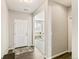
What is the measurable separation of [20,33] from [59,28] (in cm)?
325

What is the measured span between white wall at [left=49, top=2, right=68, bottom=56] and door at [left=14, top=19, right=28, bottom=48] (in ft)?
10.1

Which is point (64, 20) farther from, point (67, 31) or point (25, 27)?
point (25, 27)

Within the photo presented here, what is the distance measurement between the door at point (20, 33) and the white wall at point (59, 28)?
309 centimetres

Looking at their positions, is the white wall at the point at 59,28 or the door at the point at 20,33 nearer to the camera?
the white wall at the point at 59,28

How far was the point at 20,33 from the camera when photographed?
6176 millimetres

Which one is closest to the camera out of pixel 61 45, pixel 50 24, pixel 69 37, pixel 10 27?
pixel 50 24

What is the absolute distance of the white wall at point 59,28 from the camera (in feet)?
12.1

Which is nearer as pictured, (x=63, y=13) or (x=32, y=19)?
(x=63, y=13)

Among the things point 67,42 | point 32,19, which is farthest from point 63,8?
point 32,19

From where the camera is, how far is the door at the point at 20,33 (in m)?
5.96

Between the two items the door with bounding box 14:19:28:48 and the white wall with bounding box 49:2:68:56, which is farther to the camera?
the door with bounding box 14:19:28:48

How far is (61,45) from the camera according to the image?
4.20 metres

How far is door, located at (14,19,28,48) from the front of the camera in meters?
5.96

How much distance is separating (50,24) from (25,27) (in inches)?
127
